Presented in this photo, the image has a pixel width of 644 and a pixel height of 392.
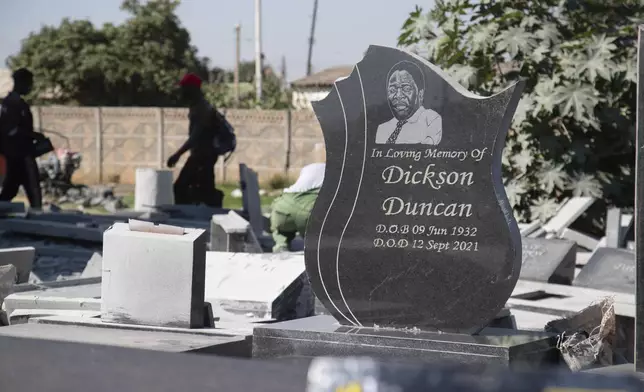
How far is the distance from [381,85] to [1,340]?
78.5 inches

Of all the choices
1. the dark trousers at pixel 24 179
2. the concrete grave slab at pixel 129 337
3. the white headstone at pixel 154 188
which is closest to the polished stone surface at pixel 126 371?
the concrete grave slab at pixel 129 337

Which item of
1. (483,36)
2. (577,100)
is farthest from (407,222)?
(483,36)

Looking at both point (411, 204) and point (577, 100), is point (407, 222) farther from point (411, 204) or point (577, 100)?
point (577, 100)

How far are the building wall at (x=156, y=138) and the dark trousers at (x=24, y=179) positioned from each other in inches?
604

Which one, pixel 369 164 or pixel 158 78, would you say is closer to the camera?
pixel 369 164

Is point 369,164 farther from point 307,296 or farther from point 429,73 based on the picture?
point 307,296

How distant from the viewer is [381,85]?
4672mm

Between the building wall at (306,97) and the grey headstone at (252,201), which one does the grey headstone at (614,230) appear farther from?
the building wall at (306,97)

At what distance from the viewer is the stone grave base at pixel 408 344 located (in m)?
4.23

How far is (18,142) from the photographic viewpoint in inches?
557

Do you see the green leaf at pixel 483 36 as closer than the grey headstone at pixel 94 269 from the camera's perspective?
No

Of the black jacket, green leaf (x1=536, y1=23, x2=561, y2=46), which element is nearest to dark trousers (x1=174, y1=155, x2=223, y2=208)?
the black jacket

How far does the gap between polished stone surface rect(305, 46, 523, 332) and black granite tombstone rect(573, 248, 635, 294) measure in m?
3.49

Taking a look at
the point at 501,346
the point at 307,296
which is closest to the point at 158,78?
the point at 307,296
